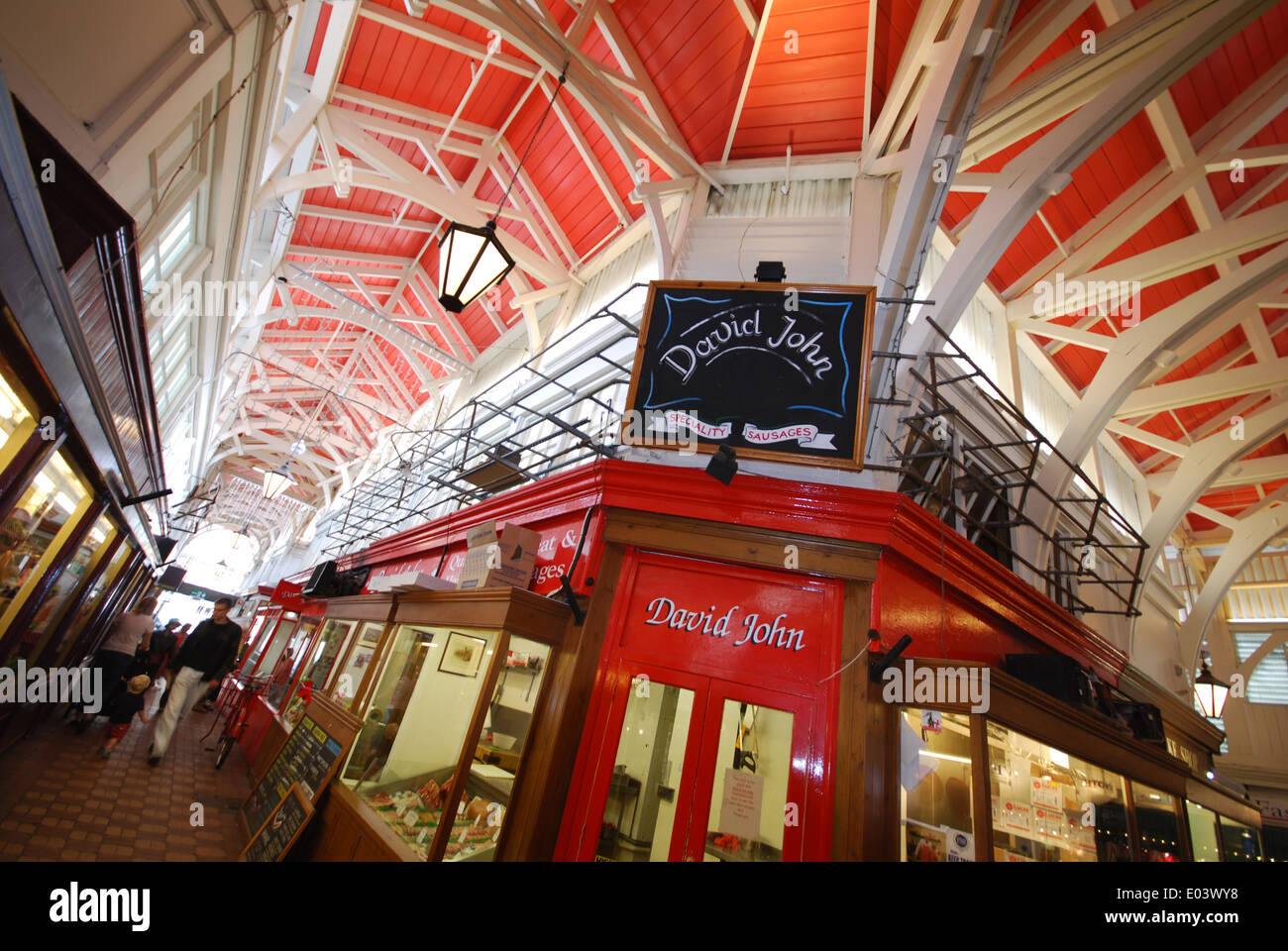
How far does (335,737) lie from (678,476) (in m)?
4.28

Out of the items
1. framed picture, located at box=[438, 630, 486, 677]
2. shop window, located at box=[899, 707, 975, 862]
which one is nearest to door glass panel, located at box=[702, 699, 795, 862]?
shop window, located at box=[899, 707, 975, 862]

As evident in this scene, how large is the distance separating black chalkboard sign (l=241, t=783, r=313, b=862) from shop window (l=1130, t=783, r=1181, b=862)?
8158 mm

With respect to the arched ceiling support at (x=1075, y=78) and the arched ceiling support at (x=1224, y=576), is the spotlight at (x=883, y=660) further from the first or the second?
A: the arched ceiling support at (x=1224, y=576)

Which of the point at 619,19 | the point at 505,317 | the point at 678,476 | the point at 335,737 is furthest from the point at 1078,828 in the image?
the point at 505,317

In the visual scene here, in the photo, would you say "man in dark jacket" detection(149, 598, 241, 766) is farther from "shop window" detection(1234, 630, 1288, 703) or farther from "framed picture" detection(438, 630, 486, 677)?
"shop window" detection(1234, 630, 1288, 703)

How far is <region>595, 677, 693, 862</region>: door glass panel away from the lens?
4559 mm

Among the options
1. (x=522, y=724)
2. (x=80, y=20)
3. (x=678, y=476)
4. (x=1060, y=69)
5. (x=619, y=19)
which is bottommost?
(x=522, y=724)

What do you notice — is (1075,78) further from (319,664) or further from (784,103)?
(319,664)

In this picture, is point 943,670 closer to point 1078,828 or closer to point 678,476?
point 678,476

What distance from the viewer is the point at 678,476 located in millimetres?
5184

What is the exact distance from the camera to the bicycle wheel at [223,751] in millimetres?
9273

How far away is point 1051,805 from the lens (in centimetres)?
555

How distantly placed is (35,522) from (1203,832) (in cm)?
1398
